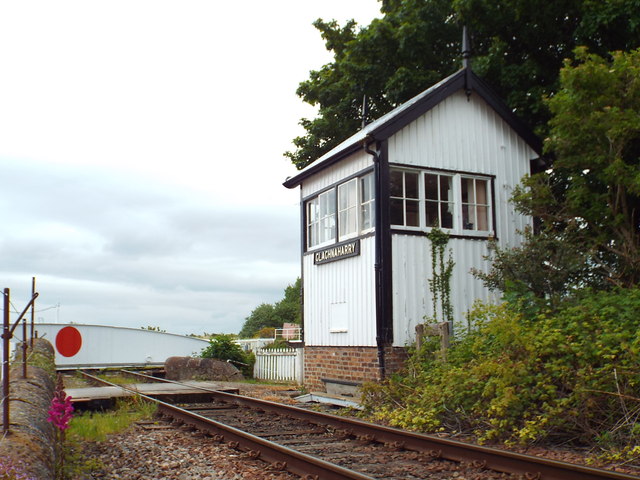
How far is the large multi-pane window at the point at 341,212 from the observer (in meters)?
14.1

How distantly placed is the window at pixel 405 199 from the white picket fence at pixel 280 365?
254 inches

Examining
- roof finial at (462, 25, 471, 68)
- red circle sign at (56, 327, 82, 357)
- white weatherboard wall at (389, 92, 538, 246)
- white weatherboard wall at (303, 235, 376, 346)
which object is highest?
roof finial at (462, 25, 471, 68)

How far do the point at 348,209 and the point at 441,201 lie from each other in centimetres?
204

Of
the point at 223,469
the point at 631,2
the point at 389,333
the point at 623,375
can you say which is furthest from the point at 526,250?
the point at 223,469

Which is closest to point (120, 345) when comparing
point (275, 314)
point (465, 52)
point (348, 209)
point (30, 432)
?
point (348, 209)

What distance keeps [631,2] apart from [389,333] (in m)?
Result: 8.94

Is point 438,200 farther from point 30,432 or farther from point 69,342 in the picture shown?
point 69,342

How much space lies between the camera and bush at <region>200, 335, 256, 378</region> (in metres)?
22.5

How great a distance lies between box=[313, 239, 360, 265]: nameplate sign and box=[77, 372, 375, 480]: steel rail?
5.29 meters

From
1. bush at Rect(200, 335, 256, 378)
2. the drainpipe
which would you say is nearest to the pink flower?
the drainpipe

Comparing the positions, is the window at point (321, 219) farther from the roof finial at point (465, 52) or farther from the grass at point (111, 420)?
the grass at point (111, 420)

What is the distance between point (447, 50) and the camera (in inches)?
859

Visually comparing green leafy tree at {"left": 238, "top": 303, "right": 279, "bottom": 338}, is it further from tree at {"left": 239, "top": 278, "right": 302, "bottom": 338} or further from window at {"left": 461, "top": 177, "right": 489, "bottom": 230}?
window at {"left": 461, "top": 177, "right": 489, "bottom": 230}

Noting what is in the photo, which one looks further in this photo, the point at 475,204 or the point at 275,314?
the point at 275,314
